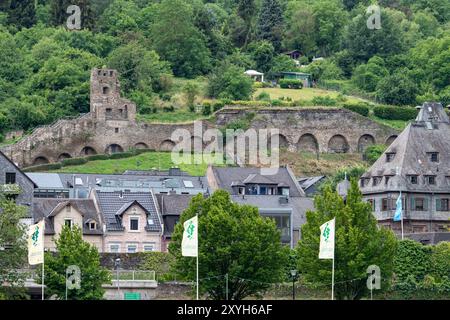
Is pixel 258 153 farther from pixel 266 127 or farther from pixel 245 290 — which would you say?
pixel 245 290

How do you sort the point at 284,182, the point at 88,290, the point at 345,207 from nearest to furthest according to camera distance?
the point at 88,290, the point at 345,207, the point at 284,182

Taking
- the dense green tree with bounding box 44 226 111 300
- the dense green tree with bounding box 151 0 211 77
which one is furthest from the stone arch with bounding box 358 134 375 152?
the dense green tree with bounding box 44 226 111 300

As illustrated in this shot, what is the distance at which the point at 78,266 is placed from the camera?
75.1 m

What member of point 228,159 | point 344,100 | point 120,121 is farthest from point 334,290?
point 344,100

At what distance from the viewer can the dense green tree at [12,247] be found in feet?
237

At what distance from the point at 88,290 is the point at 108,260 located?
1183 centimetres

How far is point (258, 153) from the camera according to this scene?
134m

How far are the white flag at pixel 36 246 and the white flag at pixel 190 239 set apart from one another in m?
5.98

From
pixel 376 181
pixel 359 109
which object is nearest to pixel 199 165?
pixel 359 109

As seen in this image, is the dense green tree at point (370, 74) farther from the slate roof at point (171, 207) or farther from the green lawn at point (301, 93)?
the slate roof at point (171, 207)

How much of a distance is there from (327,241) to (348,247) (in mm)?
3281

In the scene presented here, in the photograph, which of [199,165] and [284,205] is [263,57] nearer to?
[199,165]

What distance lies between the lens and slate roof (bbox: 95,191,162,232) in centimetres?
9338

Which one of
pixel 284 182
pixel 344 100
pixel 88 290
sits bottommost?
pixel 88 290
